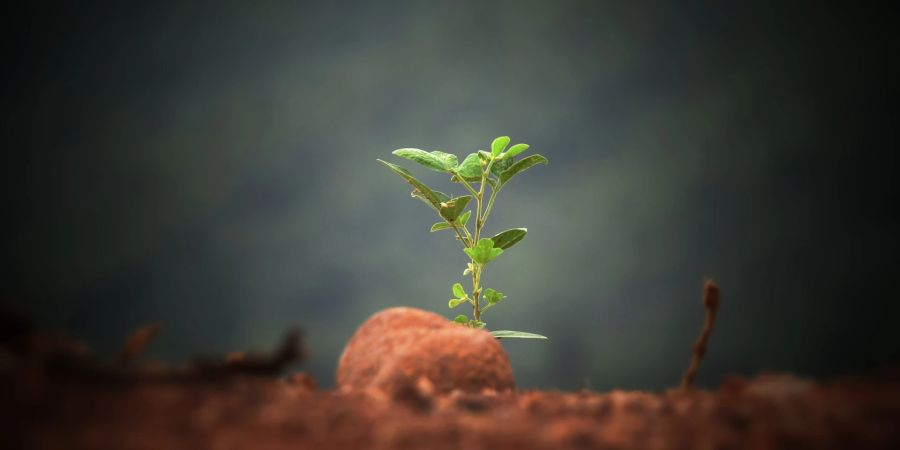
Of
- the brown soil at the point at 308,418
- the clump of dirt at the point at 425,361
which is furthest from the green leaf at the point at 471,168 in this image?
the brown soil at the point at 308,418

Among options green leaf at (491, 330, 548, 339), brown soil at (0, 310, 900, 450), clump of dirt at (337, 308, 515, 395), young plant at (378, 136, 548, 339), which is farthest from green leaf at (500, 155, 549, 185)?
brown soil at (0, 310, 900, 450)

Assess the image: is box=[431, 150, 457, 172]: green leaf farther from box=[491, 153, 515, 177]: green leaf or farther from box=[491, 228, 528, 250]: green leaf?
box=[491, 228, 528, 250]: green leaf

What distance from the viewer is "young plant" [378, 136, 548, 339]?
245 centimetres

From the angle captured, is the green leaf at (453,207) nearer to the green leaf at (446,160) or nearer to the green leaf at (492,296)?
the green leaf at (446,160)

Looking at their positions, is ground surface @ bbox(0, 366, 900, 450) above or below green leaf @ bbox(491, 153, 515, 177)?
below

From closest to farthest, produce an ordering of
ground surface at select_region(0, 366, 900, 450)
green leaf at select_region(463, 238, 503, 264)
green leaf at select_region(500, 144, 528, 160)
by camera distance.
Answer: ground surface at select_region(0, 366, 900, 450) → green leaf at select_region(463, 238, 503, 264) → green leaf at select_region(500, 144, 528, 160)

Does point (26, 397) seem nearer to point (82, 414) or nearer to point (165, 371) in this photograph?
point (82, 414)

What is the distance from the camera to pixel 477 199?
2598 millimetres

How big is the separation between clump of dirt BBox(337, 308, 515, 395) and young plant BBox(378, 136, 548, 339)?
0.58 meters

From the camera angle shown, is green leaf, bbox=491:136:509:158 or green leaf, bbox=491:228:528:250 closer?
green leaf, bbox=491:136:509:158

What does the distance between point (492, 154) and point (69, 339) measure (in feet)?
5.93

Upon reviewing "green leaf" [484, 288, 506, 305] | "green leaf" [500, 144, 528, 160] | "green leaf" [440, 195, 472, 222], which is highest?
"green leaf" [500, 144, 528, 160]

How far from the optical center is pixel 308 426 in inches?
33.8

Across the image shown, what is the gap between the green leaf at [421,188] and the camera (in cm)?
247
